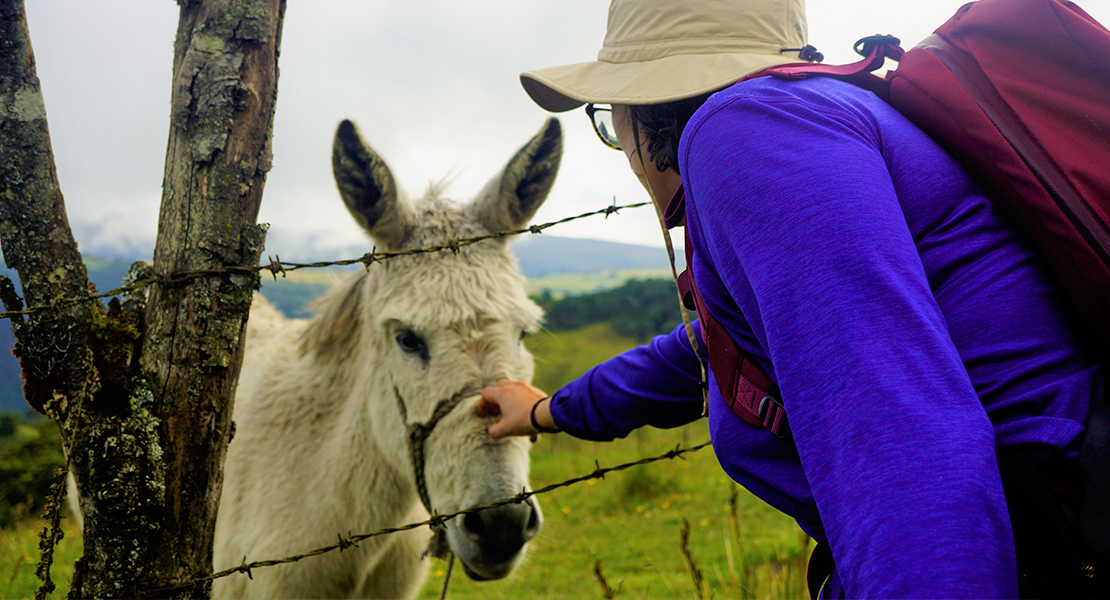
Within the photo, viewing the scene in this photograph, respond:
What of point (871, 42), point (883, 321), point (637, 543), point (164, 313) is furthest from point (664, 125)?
point (637, 543)

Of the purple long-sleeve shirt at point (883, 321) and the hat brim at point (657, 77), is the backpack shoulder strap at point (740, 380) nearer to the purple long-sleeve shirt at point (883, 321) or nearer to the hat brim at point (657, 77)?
the purple long-sleeve shirt at point (883, 321)

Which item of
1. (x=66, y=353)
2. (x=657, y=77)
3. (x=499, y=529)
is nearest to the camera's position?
(x=657, y=77)

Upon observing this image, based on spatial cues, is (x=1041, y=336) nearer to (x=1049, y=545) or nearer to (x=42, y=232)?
(x=1049, y=545)

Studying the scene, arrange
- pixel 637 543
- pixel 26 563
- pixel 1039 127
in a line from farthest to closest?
1. pixel 637 543
2. pixel 26 563
3. pixel 1039 127

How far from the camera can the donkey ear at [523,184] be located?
8.91ft

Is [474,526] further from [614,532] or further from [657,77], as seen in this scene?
[614,532]

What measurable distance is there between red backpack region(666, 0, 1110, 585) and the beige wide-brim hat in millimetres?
169

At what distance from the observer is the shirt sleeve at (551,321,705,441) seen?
1.94m

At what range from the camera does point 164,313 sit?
5.09ft

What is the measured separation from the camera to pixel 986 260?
0.89 metres

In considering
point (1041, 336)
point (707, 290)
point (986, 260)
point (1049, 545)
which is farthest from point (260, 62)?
point (1049, 545)

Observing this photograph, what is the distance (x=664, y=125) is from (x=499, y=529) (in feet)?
5.01

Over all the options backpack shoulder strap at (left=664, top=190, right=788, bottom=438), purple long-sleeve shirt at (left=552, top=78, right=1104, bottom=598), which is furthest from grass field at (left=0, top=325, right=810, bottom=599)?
purple long-sleeve shirt at (left=552, top=78, right=1104, bottom=598)

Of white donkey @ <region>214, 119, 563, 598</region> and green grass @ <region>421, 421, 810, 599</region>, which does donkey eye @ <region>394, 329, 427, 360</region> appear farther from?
green grass @ <region>421, 421, 810, 599</region>
